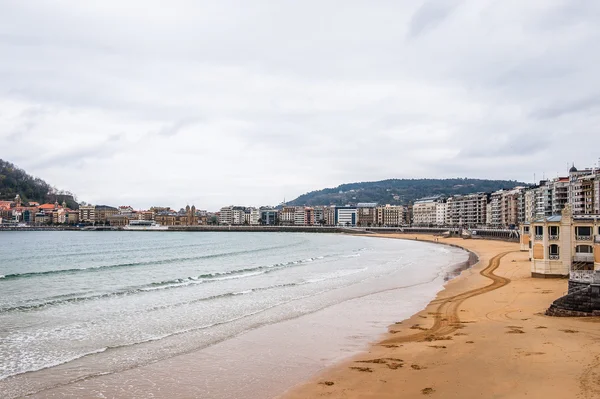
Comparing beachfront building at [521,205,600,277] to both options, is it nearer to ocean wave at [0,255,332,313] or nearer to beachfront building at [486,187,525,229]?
ocean wave at [0,255,332,313]

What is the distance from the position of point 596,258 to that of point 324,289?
14.2 metres

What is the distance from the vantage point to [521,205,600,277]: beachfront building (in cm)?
2628

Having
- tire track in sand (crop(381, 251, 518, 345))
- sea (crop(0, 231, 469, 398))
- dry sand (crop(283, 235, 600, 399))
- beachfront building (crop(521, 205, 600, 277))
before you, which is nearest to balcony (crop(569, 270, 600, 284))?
dry sand (crop(283, 235, 600, 399))

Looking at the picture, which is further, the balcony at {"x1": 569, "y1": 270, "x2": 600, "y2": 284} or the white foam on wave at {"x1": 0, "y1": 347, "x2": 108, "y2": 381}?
the balcony at {"x1": 569, "y1": 270, "x2": 600, "y2": 284}

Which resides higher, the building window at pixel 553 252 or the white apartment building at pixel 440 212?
the white apartment building at pixel 440 212

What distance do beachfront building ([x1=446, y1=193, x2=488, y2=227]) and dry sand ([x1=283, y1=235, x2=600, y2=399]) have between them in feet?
454

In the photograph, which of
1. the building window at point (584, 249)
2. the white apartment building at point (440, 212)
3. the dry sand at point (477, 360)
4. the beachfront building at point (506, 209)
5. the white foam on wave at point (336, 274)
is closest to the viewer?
Answer: the dry sand at point (477, 360)

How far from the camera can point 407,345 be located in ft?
49.9

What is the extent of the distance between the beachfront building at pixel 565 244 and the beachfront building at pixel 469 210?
125 metres

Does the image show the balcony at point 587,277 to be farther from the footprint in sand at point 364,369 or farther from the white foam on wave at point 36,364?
the white foam on wave at point 36,364

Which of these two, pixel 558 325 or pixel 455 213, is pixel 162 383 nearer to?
pixel 558 325

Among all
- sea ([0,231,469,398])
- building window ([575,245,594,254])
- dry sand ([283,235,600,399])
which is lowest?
sea ([0,231,469,398])

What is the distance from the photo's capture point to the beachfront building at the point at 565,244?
2628cm

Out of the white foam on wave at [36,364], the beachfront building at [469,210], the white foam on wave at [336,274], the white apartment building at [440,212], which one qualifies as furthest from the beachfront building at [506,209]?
the white foam on wave at [36,364]
